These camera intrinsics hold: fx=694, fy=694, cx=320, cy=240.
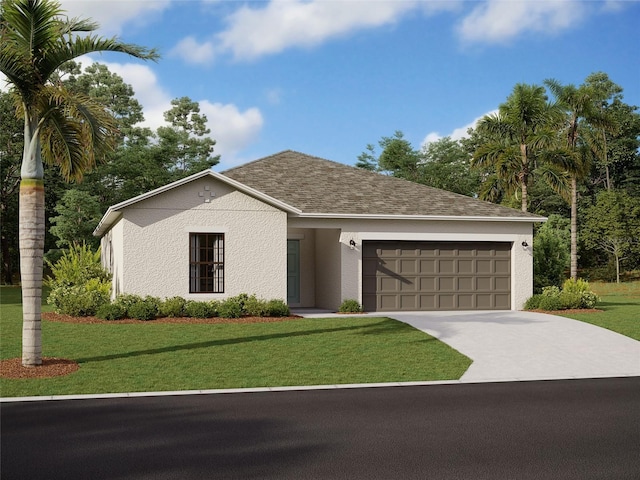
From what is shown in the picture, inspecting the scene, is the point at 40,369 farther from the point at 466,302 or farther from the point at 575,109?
the point at 575,109

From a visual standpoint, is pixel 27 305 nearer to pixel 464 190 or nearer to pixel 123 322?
A: pixel 123 322

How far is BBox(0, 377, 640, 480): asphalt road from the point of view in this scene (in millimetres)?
6598

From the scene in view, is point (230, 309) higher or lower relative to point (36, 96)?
lower

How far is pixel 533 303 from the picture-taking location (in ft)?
75.7

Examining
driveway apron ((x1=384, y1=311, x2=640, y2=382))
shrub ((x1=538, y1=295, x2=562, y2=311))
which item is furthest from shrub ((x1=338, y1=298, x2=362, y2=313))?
shrub ((x1=538, y1=295, x2=562, y2=311))

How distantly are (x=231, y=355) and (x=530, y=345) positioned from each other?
6833 millimetres

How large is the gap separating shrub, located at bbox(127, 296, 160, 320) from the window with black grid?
63.3 inches

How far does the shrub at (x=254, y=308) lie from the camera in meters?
19.8

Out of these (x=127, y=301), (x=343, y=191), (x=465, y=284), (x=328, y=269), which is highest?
(x=343, y=191)

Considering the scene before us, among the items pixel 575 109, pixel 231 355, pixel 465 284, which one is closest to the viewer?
pixel 231 355

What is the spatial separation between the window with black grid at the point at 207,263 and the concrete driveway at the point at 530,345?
538 centimetres

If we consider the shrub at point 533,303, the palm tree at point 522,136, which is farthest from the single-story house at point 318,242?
the palm tree at point 522,136

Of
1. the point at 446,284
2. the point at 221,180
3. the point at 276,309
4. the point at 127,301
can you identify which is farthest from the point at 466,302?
the point at 127,301

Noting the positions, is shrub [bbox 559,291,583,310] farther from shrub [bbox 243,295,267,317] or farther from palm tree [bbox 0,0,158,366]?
palm tree [bbox 0,0,158,366]
